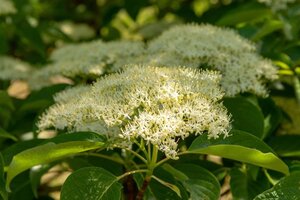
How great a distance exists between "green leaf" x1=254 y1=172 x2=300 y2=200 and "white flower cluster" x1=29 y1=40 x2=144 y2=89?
3.40ft

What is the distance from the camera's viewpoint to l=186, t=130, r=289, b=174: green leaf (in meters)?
Result: 1.55

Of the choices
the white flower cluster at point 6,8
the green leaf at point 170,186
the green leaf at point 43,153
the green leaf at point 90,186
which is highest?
the green leaf at point 43,153

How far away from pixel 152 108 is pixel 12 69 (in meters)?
1.73

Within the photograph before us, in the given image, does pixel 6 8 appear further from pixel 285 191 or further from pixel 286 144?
pixel 285 191

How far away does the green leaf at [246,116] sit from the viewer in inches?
78.0

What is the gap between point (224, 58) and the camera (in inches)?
85.6

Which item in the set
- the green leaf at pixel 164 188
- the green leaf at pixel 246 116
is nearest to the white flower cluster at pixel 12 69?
the green leaf at pixel 246 116

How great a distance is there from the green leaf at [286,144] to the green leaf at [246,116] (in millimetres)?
204

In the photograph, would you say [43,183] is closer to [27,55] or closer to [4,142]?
[4,142]

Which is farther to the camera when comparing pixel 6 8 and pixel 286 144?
pixel 6 8

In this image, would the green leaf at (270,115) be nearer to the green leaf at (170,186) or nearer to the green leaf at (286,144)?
the green leaf at (286,144)

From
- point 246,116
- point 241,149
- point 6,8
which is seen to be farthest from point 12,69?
point 241,149

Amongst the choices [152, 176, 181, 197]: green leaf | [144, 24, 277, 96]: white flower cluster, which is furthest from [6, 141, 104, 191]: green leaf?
[144, 24, 277, 96]: white flower cluster

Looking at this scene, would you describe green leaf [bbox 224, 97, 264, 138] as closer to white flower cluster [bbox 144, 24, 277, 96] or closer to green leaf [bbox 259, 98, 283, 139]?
white flower cluster [bbox 144, 24, 277, 96]
